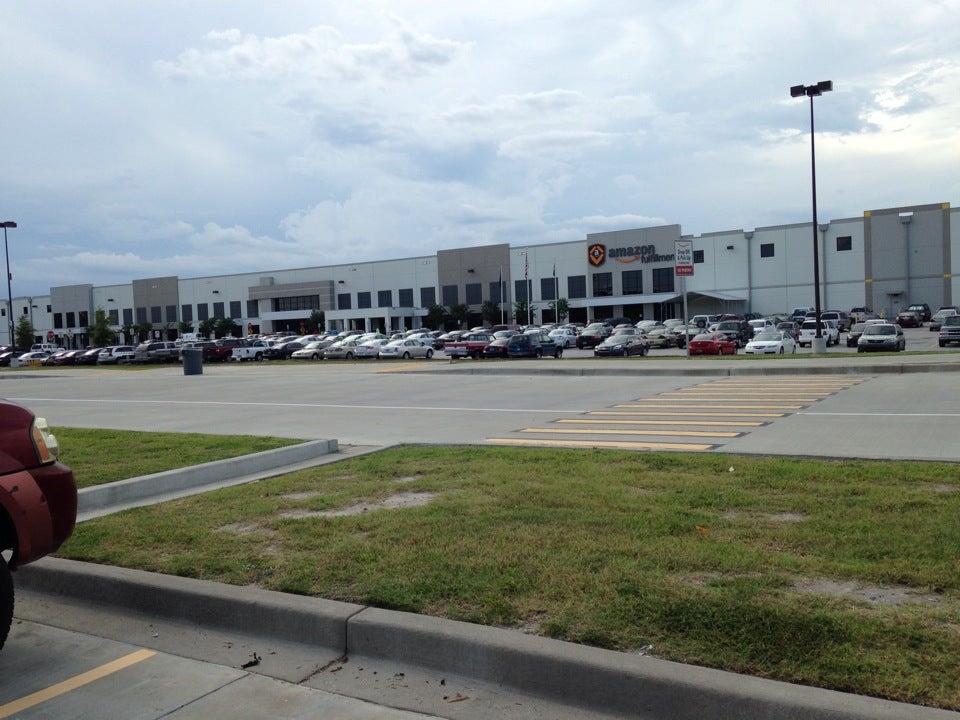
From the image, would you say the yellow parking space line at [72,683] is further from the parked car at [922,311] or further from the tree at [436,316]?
the tree at [436,316]

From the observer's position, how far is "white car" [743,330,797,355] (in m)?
38.9

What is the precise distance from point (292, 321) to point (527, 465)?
10486cm

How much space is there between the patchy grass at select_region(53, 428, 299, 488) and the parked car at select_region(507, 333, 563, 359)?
106 ft

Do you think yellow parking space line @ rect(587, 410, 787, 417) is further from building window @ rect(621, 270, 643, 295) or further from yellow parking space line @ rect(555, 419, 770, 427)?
building window @ rect(621, 270, 643, 295)

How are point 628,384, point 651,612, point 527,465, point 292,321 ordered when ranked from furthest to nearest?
point 292,321
point 628,384
point 527,465
point 651,612

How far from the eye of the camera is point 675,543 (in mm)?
6078

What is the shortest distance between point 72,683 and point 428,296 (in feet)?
327

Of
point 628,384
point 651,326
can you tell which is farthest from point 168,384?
point 651,326

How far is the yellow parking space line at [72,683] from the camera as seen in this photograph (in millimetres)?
4469

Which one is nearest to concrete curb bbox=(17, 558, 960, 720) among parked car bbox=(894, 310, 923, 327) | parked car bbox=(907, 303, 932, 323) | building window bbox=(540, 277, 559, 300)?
parked car bbox=(894, 310, 923, 327)

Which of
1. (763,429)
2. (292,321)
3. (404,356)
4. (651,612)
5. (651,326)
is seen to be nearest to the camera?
(651,612)

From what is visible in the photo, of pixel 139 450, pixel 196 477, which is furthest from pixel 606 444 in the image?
pixel 139 450

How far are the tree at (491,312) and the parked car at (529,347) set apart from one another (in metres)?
47.1

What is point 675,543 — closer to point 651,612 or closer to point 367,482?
point 651,612
